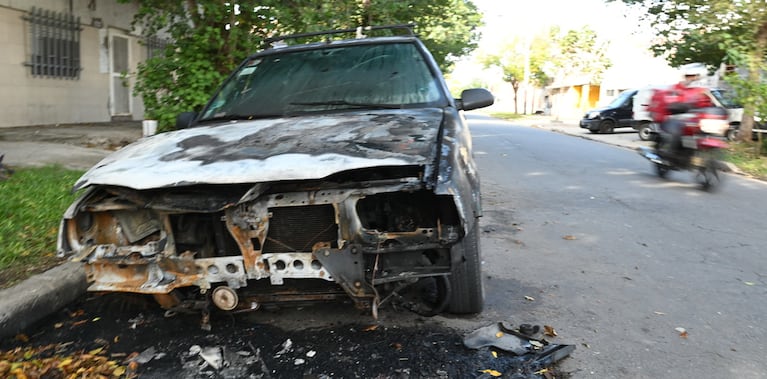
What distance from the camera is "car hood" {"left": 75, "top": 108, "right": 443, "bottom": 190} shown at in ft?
8.71

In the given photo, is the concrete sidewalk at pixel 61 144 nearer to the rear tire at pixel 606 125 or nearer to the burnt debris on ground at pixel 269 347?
the burnt debris on ground at pixel 269 347

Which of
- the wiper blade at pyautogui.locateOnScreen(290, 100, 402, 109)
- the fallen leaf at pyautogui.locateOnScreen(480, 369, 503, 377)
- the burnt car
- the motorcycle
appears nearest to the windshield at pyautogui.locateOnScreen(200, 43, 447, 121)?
the wiper blade at pyautogui.locateOnScreen(290, 100, 402, 109)

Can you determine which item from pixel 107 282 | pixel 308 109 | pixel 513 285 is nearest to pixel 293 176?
pixel 107 282

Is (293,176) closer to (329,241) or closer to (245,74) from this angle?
(329,241)

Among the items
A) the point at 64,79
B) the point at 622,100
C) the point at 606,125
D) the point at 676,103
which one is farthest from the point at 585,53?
the point at 64,79

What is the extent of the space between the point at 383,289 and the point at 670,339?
1657 mm

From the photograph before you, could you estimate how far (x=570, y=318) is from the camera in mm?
3504

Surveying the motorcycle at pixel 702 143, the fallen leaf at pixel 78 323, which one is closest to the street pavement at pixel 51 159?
the fallen leaf at pixel 78 323

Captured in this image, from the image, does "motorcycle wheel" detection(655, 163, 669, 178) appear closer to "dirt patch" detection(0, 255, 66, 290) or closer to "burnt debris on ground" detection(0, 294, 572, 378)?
"burnt debris on ground" detection(0, 294, 572, 378)

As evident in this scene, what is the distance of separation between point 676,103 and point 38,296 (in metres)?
8.48

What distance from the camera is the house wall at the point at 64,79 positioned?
1089 centimetres

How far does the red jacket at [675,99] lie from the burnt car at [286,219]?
22.0 ft

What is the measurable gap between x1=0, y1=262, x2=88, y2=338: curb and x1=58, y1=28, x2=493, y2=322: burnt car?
0.78 meters

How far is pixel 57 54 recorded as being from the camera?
12195 millimetres
